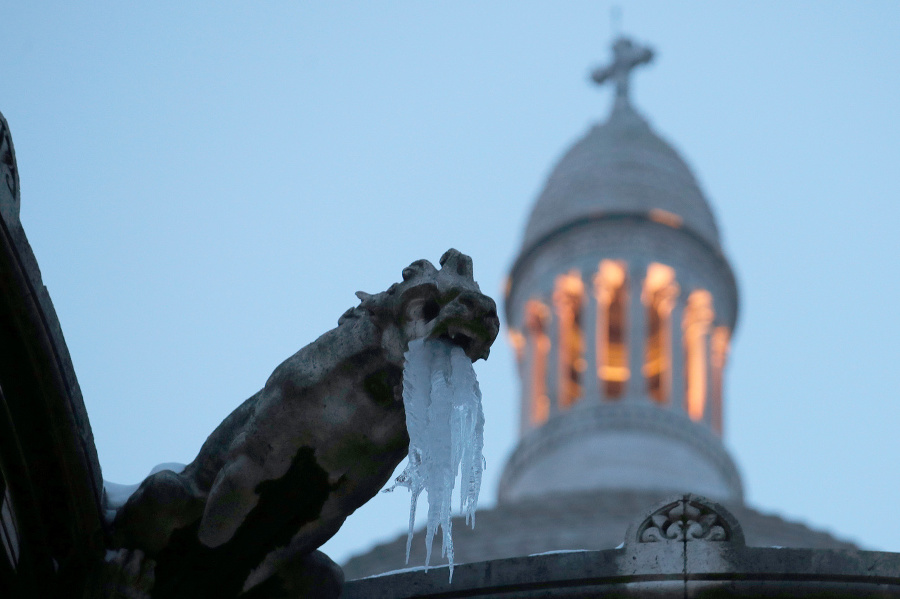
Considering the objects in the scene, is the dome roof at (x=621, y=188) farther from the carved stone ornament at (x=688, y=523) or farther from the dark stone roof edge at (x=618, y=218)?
the carved stone ornament at (x=688, y=523)

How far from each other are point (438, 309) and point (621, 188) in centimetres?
3252

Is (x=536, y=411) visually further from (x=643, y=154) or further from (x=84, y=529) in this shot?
(x=84, y=529)

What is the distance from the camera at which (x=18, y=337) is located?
6.36 m

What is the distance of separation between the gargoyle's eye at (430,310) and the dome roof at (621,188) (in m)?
32.2

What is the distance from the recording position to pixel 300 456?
21.2 feet

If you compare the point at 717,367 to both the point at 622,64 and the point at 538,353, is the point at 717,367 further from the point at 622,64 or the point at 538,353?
the point at 622,64

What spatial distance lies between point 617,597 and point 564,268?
3160 cm

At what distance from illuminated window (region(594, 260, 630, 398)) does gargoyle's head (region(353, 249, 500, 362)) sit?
30.2 m

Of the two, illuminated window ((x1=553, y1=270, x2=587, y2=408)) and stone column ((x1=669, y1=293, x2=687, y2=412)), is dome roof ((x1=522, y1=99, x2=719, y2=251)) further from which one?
stone column ((x1=669, y1=293, x2=687, y2=412))

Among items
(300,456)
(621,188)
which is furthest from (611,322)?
(300,456)

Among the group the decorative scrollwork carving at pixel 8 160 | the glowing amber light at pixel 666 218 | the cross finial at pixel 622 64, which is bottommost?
the decorative scrollwork carving at pixel 8 160

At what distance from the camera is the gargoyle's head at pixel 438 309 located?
6.31 meters

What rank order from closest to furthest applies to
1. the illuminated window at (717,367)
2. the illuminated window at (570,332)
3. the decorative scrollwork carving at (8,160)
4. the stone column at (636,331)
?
the decorative scrollwork carving at (8,160) < the stone column at (636,331) < the illuminated window at (570,332) < the illuminated window at (717,367)

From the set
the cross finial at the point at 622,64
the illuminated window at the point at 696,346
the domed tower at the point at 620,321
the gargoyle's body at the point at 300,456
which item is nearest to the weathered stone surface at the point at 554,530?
the domed tower at the point at 620,321
